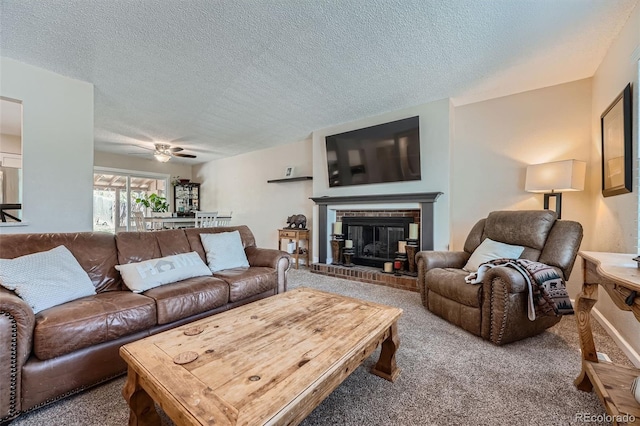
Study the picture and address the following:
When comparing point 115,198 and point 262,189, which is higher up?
point 262,189

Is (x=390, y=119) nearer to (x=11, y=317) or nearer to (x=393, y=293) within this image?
(x=393, y=293)

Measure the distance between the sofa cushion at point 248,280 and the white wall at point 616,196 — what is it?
278cm

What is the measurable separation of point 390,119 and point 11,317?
4.10 meters

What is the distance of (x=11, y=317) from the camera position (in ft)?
4.17

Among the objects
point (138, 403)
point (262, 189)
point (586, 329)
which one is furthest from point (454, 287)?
point (262, 189)

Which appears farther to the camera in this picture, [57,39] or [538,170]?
[538,170]

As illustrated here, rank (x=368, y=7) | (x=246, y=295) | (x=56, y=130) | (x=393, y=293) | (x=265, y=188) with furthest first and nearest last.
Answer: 1. (x=265, y=188)
2. (x=393, y=293)
3. (x=56, y=130)
4. (x=246, y=295)
5. (x=368, y=7)

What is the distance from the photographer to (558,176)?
266 centimetres

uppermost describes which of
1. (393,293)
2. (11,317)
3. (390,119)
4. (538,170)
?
(390,119)

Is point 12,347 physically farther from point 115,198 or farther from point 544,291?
point 115,198

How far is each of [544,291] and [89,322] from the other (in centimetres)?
296

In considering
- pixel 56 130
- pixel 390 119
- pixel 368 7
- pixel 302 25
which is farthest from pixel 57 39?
pixel 390 119

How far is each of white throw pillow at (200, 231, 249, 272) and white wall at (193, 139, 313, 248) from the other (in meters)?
2.44

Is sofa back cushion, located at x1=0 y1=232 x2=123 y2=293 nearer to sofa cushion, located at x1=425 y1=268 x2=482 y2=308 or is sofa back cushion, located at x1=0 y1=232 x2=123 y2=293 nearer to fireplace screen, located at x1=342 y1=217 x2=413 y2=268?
sofa cushion, located at x1=425 y1=268 x2=482 y2=308
